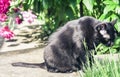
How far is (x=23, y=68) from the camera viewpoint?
209 inches

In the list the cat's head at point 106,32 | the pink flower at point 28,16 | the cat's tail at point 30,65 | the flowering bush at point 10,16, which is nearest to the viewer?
the cat's head at point 106,32

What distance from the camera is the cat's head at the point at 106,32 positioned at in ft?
16.0

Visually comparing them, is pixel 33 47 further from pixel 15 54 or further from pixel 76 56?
pixel 76 56

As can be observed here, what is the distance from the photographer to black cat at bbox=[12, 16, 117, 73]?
4.93 m

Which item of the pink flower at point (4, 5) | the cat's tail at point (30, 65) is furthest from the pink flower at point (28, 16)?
the cat's tail at point (30, 65)

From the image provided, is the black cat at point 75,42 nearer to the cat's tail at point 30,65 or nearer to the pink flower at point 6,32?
the cat's tail at point 30,65

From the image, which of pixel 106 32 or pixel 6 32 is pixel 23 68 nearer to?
pixel 6 32

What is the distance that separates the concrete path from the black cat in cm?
12

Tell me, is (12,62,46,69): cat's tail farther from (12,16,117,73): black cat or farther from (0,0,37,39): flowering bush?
(0,0,37,39): flowering bush

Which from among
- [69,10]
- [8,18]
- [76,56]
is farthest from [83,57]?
[8,18]

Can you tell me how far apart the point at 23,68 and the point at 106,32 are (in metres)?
1.15

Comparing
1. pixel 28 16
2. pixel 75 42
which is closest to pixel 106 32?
pixel 75 42

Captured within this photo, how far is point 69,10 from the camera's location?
582 cm

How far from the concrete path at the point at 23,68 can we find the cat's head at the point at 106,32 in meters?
0.52
